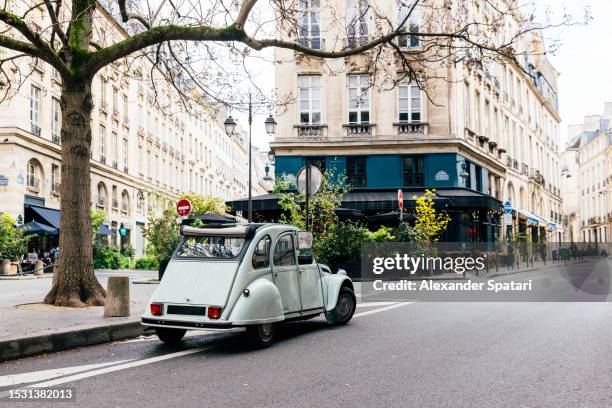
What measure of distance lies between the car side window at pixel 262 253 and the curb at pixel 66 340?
1690mm

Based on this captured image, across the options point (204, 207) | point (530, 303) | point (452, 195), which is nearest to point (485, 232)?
point (452, 195)

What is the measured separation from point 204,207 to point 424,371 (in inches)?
1050

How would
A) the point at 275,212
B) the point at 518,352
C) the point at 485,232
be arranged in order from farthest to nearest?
the point at 485,232 → the point at 275,212 → the point at 518,352

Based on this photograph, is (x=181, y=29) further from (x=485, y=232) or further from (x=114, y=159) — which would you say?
(x=114, y=159)

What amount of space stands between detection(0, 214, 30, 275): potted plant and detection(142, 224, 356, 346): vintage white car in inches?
901

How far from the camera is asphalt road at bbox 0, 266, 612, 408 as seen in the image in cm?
569

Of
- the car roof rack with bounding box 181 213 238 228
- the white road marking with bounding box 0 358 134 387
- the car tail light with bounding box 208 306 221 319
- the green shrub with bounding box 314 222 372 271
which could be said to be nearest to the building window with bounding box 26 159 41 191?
the green shrub with bounding box 314 222 372 271

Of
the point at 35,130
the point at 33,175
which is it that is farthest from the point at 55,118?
the point at 33,175

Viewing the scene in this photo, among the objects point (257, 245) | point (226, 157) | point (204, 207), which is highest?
point (226, 157)

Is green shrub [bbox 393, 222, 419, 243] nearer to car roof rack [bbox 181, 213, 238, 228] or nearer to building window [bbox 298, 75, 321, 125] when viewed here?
building window [bbox 298, 75, 321, 125]

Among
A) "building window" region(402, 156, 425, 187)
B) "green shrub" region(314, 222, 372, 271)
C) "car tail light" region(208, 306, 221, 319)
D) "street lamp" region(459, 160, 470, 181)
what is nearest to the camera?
"car tail light" region(208, 306, 221, 319)

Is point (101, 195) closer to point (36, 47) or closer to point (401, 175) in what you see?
point (401, 175)

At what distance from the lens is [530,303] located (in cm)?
1531

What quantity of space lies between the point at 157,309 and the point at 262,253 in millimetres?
1502
